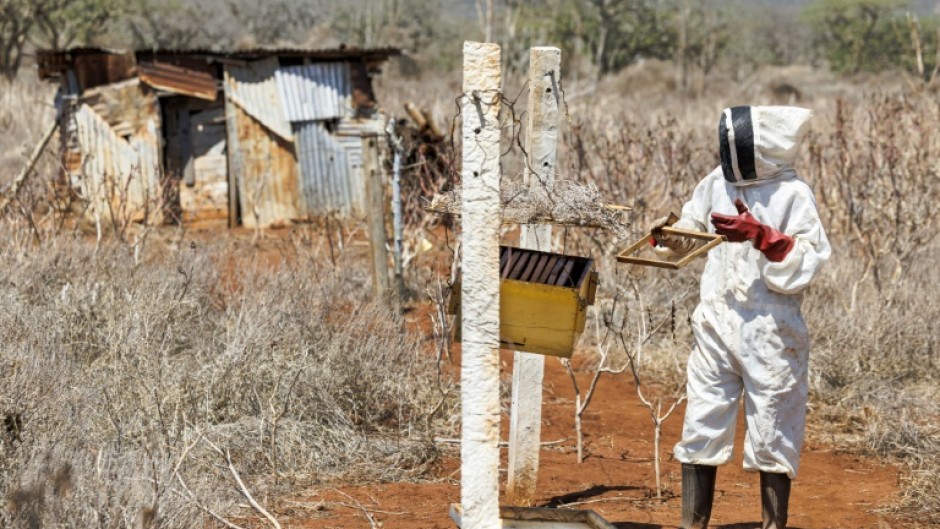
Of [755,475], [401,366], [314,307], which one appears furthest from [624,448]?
[314,307]

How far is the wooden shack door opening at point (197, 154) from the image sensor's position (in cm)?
1482

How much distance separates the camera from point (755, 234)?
4.02 m

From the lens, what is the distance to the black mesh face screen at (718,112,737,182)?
4.22 meters

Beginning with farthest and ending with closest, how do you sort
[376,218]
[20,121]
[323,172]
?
[20,121], [323,172], [376,218]

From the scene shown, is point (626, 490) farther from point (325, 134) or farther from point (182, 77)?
point (182, 77)

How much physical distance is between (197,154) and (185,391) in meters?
9.61

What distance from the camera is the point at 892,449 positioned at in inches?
243

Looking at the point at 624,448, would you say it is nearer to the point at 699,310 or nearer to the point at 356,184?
the point at 699,310

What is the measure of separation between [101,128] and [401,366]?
934cm

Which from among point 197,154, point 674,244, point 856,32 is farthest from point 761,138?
point 856,32

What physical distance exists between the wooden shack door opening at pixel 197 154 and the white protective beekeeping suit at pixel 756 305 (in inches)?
443

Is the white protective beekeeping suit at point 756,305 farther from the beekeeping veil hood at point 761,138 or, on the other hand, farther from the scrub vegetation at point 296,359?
the scrub vegetation at point 296,359

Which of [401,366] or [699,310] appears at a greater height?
[699,310]

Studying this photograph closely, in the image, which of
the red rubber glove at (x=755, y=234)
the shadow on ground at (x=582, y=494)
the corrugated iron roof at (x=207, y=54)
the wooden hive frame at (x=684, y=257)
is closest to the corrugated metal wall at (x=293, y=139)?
Result: the corrugated iron roof at (x=207, y=54)
